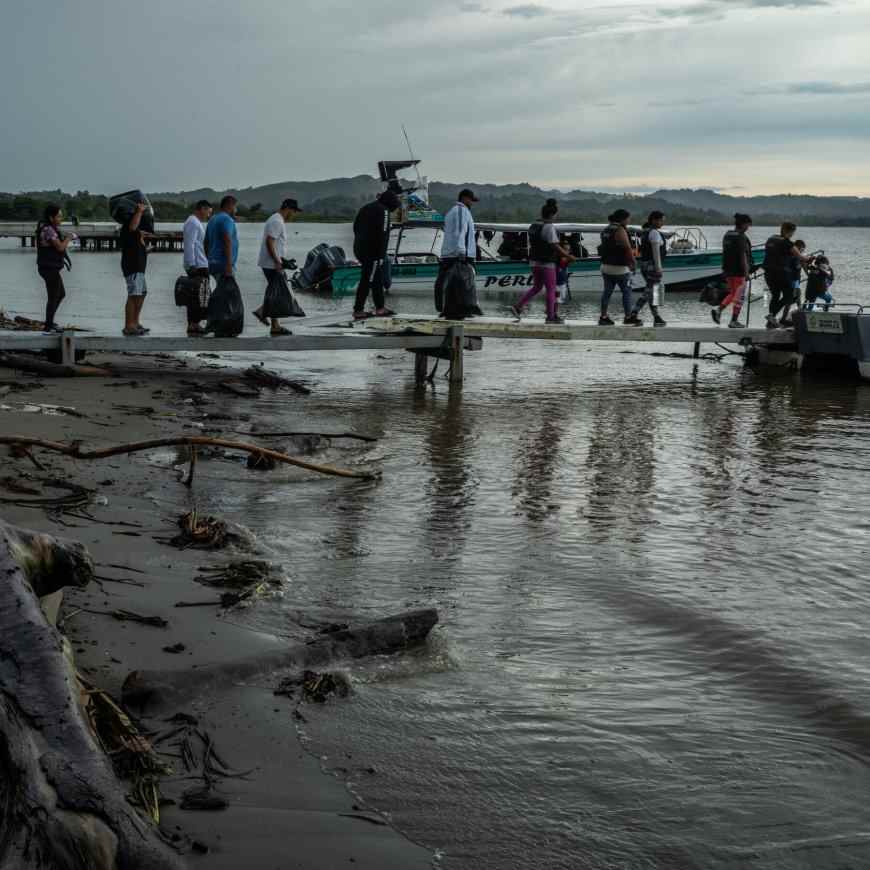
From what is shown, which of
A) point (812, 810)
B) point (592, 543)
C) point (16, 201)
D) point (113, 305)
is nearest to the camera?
point (812, 810)

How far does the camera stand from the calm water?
4.09 metres

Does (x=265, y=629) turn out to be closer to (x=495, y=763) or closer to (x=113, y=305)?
(x=495, y=763)

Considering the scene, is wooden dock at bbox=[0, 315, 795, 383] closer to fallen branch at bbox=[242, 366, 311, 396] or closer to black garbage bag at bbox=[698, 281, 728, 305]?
fallen branch at bbox=[242, 366, 311, 396]

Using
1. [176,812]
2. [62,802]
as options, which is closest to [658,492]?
[176,812]

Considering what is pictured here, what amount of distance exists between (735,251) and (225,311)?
294 inches

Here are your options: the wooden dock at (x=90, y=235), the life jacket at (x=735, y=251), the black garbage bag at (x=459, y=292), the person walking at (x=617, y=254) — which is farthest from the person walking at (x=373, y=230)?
the wooden dock at (x=90, y=235)

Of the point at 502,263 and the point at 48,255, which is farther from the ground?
the point at 502,263

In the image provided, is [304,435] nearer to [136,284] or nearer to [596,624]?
[136,284]

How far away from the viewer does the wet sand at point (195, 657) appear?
12.0 feet

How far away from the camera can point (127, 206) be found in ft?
41.4

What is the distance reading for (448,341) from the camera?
14664 mm

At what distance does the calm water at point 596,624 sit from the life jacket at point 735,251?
403 cm

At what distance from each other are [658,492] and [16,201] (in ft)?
391

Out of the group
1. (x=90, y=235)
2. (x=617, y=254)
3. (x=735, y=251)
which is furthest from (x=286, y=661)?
(x=90, y=235)
